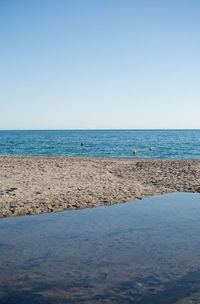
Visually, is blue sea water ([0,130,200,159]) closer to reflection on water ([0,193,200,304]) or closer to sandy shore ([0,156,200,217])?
sandy shore ([0,156,200,217])

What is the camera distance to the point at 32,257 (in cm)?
641

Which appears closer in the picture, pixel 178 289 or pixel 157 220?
pixel 178 289

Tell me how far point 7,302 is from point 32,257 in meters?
1.73

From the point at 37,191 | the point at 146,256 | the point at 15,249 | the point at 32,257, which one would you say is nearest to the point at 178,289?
the point at 146,256

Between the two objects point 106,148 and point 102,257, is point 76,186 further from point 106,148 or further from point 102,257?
point 106,148

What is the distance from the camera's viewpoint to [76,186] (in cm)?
1264

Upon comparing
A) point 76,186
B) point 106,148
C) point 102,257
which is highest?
point 106,148

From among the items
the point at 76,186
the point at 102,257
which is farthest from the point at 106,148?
the point at 102,257

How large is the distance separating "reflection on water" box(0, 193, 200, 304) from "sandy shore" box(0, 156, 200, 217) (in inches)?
32.0

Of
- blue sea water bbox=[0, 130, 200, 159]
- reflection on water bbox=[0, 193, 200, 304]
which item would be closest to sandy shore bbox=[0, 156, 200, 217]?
reflection on water bbox=[0, 193, 200, 304]

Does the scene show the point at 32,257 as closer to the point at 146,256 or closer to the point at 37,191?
the point at 146,256

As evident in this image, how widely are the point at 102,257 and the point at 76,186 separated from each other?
638 centimetres

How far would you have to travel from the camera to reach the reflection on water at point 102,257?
4.96 m

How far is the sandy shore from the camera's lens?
10.3 meters
